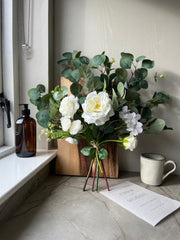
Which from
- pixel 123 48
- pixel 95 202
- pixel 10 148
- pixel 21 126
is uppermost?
pixel 123 48

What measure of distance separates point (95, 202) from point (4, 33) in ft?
2.73

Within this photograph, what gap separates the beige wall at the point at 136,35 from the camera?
928 mm

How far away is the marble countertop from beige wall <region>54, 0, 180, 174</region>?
1.08 ft

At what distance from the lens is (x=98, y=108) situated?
0.67 meters

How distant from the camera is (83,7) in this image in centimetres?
97

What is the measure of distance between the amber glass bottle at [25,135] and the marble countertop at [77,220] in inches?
7.3

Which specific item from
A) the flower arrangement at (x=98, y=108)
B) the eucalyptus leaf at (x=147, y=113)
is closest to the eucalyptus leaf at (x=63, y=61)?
the flower arrangement at (x=98, y=108)

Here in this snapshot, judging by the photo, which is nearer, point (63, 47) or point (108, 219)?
point (108, 219)

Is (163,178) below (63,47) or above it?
below

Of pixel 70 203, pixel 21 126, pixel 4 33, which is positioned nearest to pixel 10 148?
pixel 21 126

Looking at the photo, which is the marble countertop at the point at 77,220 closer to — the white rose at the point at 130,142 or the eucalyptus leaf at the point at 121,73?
the white rose at the point at 130,142

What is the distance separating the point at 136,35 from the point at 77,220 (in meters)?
0.84

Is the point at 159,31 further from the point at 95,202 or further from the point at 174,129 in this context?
the point at 95,202

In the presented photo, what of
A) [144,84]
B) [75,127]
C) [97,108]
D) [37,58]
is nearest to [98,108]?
[97,108]
